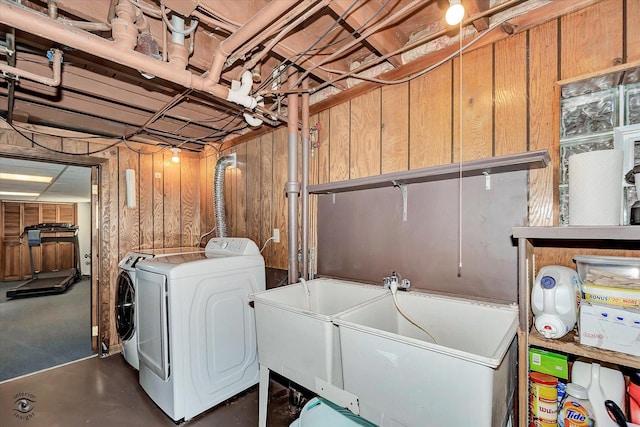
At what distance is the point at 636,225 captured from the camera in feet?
2.91

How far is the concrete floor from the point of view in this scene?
6.56ft

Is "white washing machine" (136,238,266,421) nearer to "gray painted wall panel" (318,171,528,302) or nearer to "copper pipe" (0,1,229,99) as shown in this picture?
"gray painted wall panel" (318,171,528,302)

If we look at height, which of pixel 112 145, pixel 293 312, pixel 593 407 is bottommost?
pixel 593 407

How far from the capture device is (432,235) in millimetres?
1641

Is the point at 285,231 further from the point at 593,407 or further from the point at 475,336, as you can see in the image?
the point at 593,407

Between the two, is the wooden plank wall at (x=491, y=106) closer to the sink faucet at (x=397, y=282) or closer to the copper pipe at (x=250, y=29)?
the sink faucet at (x=397, y=282)

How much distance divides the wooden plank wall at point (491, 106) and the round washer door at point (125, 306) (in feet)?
6.56

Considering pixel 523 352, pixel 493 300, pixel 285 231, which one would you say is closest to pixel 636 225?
pixel 523 352

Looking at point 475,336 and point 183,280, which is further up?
point 183,280

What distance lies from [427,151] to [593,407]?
1.28 meters

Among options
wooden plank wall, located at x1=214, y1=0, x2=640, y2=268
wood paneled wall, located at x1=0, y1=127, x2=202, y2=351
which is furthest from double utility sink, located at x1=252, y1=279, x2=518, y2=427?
wood paneled wall, located at x1=0, y1=127, x2=202, y2=351

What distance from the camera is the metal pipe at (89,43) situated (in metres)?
1.06

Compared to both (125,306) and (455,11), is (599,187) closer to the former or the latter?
(455,11)

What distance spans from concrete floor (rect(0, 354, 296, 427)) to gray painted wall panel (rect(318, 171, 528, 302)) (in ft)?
3.78
